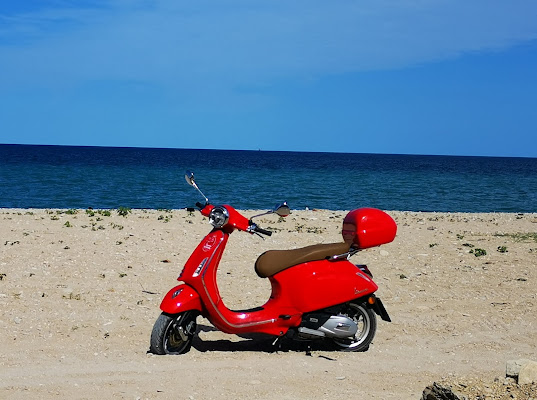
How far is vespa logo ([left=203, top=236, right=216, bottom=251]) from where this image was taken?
702cm

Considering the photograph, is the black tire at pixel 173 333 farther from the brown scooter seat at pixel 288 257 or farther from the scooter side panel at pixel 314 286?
the scooter side panel at pixel 314 286

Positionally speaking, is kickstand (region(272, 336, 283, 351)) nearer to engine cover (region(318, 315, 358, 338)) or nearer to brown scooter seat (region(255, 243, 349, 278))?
engine cover (region(318, 315, 358, 338))

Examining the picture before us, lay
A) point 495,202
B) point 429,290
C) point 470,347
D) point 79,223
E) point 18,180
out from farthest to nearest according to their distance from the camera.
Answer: point 18,180 → point 495,202 → point 79,223 → point 429,290 → point 470,347

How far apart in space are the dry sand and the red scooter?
0.24 metres

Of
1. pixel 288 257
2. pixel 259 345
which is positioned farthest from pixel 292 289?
pixel 259 345

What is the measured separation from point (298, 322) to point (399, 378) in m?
1.22

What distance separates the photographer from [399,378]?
6480 mm

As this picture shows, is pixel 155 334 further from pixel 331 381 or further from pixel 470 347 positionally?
pixel 470 347

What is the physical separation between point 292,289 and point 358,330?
90cm

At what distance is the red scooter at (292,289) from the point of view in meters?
6.99

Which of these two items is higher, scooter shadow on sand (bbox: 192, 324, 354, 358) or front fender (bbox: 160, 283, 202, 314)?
front fender (bbox: 160, 283, 202, 314)

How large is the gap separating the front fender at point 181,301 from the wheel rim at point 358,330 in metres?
1.55

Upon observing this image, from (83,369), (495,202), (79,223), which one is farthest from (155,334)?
(495,202)

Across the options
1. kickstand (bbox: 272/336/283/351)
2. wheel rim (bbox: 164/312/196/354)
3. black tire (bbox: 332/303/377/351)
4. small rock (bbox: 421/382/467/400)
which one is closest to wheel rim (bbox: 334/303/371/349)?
black tire (bbox: 332/303/377/351)
